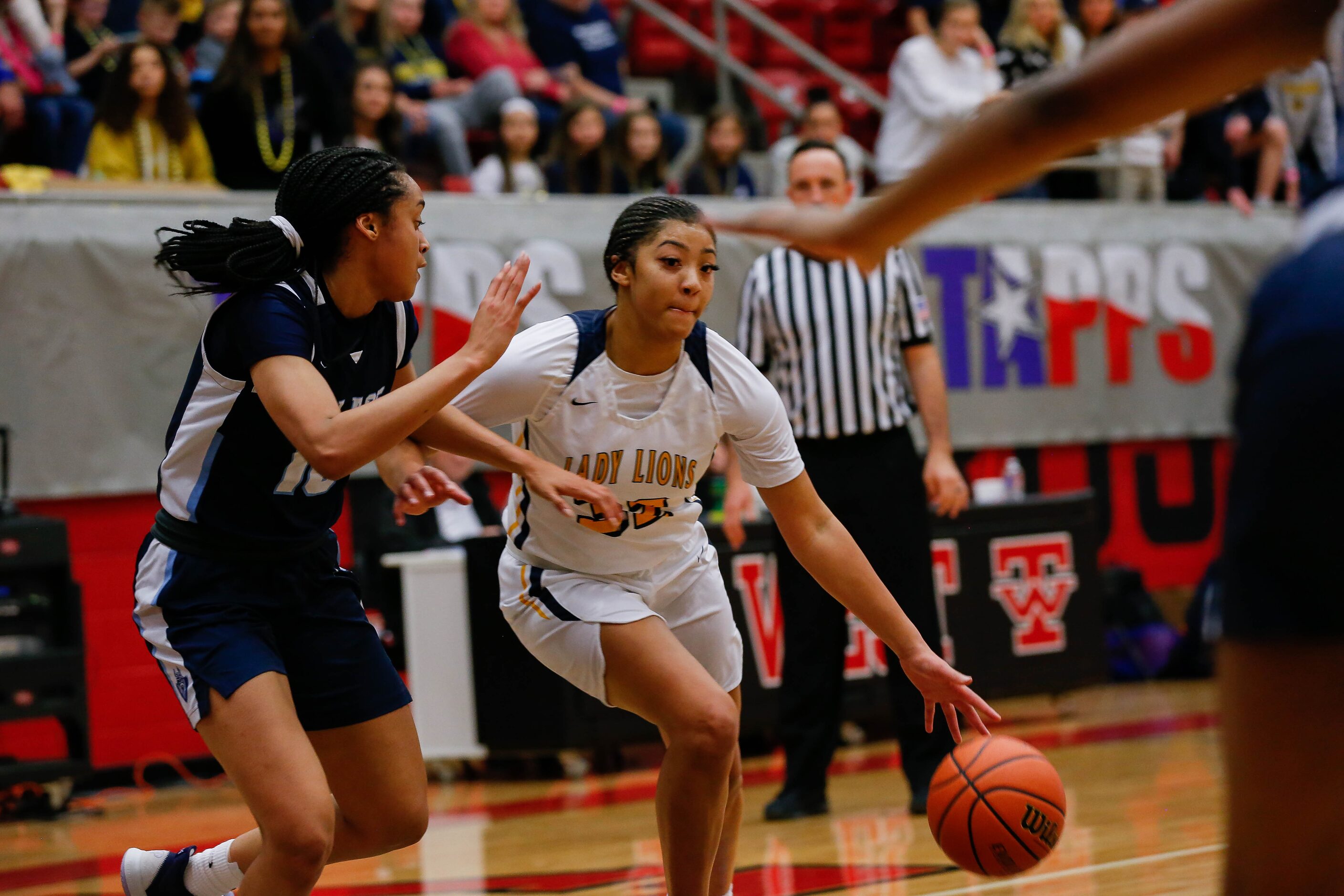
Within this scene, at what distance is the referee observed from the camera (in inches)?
240

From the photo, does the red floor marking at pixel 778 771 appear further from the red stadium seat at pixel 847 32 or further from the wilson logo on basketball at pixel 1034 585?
the red stadium seat at pixel 847 32

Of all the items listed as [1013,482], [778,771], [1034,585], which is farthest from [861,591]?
[1013,482]

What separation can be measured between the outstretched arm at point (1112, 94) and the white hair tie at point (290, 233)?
191 cm

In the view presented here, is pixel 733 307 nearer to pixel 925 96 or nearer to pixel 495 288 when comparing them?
pixel 925 96

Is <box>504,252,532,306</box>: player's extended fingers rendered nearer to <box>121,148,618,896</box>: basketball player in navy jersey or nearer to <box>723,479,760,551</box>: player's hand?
<box>121,148,618,896</box>: basketball player in navy jersey

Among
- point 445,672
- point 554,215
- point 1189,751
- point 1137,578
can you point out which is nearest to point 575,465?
point 445,672

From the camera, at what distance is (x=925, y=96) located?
437 inches

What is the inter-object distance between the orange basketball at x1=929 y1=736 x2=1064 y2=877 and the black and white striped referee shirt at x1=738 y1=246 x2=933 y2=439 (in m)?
2.21

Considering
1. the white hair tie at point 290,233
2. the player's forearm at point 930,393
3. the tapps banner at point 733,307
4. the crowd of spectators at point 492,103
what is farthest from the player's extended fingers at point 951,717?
the crowd of spectators at point 492,103

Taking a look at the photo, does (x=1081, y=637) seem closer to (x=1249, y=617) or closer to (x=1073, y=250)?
(x=1073, y=250)

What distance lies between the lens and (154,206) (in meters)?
8.30

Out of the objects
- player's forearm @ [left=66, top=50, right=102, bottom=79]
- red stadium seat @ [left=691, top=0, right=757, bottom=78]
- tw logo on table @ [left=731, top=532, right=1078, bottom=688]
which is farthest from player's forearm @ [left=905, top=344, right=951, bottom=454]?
red stadium seat @ [left=691, top=0, right=757, bottom=78]

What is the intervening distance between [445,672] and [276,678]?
4.75 metres

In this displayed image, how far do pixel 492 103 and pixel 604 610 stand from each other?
735 cm
